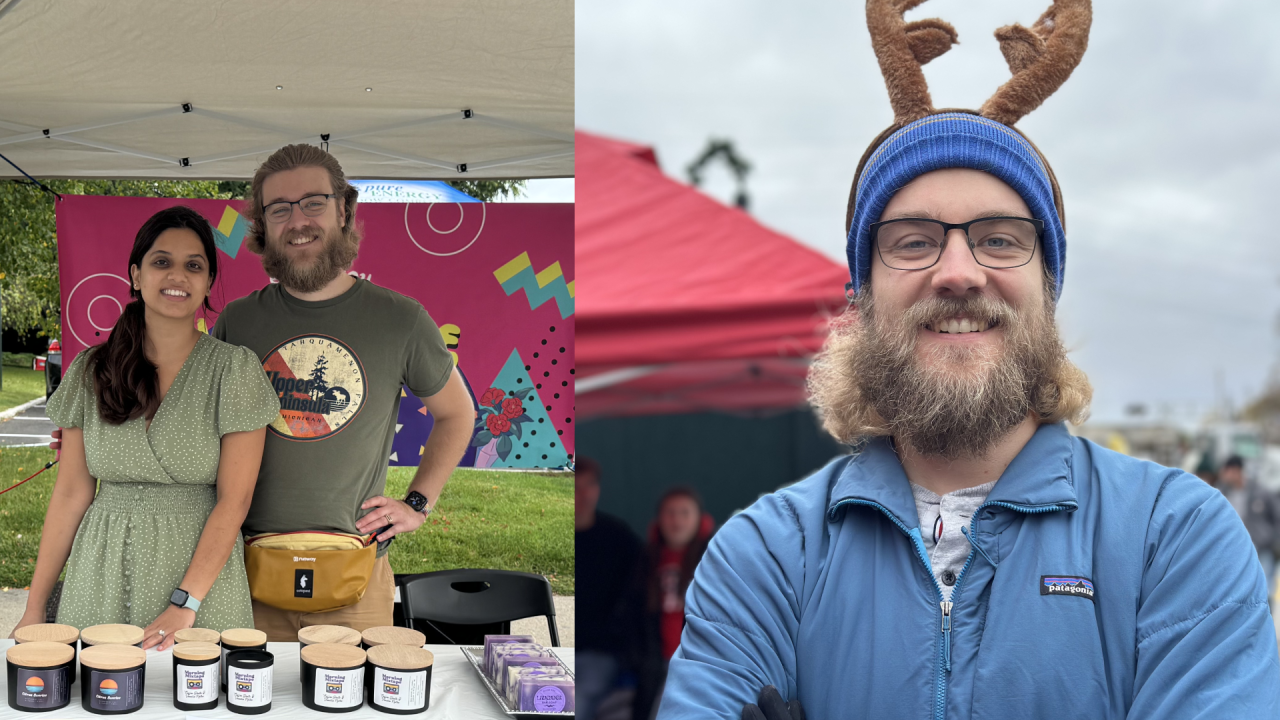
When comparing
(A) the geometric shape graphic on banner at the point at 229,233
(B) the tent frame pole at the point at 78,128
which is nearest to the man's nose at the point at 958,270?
(B) the tent frame pole at the point at 78,128

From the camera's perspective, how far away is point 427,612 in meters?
2.88

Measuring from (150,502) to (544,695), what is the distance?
3.97 feet

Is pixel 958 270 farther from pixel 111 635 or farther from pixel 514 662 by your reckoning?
pixel 111 635

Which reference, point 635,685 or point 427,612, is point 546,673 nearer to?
point 635,685

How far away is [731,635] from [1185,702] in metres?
0.46

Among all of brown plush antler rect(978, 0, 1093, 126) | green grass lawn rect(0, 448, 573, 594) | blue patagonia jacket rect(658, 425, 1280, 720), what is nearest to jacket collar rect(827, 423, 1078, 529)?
blue patagonia jacket rect(658, 425, 1280, 720)

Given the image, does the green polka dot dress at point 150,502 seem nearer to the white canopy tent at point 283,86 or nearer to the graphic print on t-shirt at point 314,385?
the graphic print on t-shirt at point 314,385

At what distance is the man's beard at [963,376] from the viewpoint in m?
1.14

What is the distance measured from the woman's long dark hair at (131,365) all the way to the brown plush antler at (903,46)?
1920 millimetres

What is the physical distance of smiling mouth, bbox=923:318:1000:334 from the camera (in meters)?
1.14

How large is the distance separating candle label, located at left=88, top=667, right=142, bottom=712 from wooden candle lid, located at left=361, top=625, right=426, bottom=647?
424 millimetres

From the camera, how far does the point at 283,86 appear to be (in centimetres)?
320

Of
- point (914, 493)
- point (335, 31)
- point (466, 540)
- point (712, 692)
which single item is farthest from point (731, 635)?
point (466, 540)

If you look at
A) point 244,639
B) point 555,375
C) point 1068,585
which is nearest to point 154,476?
point 244,639
